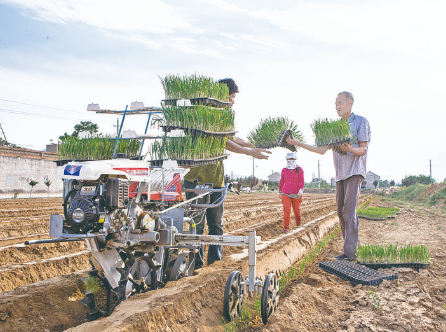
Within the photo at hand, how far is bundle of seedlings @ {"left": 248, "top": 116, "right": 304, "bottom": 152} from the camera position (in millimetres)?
4465

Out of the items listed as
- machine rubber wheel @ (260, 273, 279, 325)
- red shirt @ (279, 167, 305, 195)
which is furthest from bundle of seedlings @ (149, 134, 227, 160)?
red shirt @ (279, 167, 305, 195)

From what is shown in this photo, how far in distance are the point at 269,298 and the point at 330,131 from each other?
6.77 ft

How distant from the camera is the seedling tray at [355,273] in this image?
431 centimetres

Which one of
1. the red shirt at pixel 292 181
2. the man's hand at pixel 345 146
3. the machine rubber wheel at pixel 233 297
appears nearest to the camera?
the machine rubber wheel at pixel 233 297

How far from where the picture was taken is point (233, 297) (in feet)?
11.5

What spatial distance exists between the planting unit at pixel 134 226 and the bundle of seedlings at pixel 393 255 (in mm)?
2025

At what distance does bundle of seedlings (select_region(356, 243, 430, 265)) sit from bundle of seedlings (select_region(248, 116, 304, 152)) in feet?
6.17

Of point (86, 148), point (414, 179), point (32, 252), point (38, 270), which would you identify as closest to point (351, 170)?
point (86, 148)

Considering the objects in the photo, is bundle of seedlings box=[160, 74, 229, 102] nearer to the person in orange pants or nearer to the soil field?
the soil field

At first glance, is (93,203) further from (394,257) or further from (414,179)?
(414,179)

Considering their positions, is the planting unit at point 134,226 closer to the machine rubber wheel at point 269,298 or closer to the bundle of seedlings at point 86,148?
the machine rubber wheel at point 269,298

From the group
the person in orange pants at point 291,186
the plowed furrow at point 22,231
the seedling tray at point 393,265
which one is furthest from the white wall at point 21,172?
the seedling tray at point 393,265

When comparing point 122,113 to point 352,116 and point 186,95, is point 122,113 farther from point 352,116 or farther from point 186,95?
point 352,116

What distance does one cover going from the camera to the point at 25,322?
365cm
